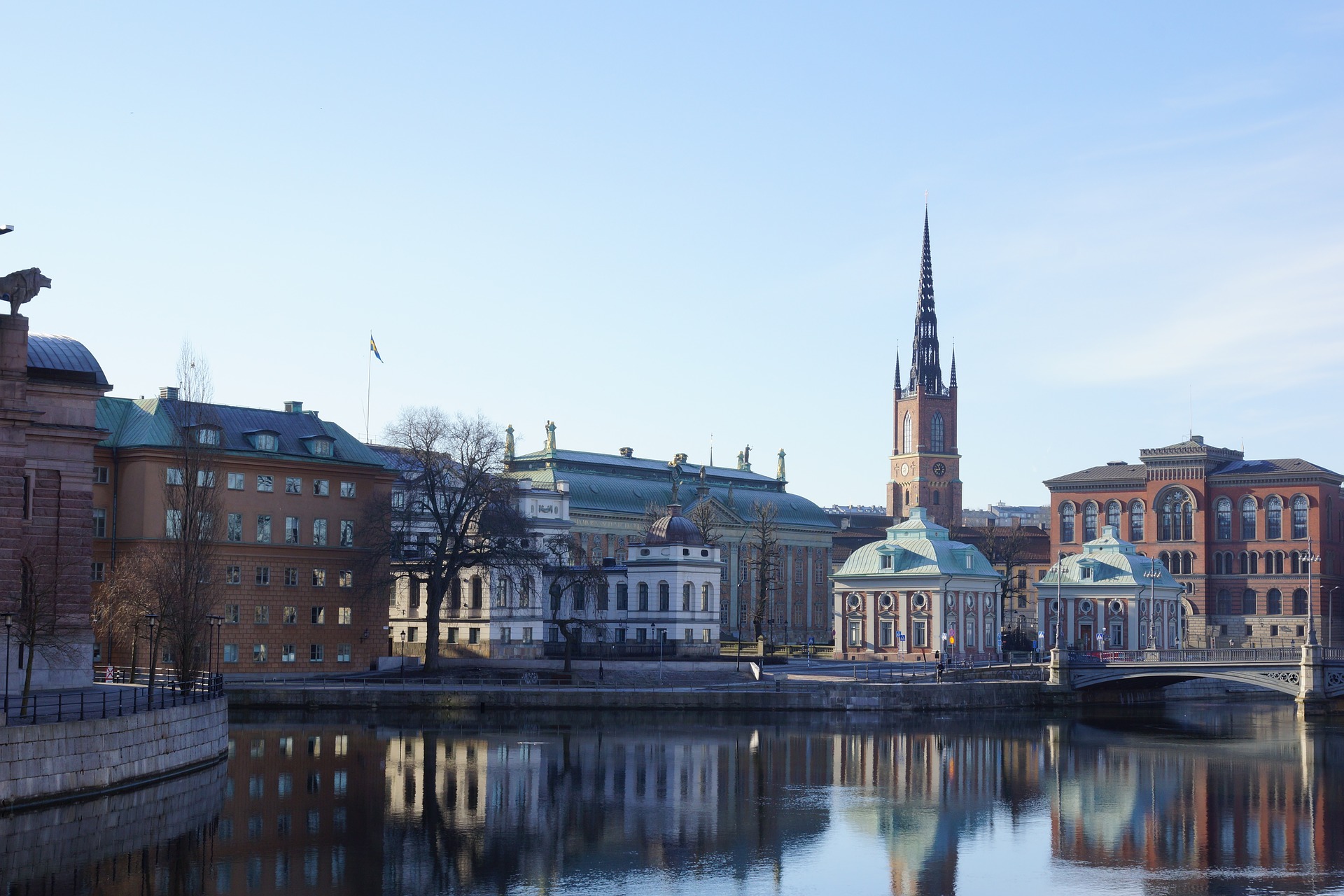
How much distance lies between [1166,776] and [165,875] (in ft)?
127

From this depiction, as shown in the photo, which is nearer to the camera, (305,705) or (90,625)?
(90,625)

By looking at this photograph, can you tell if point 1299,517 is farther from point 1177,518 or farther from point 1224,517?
point 1177,518

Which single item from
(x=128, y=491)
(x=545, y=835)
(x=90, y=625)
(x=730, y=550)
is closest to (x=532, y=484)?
(x=128, y=491)

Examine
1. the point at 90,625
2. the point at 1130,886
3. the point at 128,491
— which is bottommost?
the point at 1130,886

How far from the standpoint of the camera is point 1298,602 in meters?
150

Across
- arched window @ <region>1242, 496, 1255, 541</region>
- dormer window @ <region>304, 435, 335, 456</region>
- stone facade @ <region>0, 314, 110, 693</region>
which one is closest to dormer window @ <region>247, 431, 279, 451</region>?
dormer window @ <region>304, 435, 335, 456</region>

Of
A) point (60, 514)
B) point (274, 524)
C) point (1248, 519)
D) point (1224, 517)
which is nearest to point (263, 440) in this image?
point (274, 524)

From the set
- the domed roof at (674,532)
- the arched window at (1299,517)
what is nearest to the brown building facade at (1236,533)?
the arched window at (1299,517)

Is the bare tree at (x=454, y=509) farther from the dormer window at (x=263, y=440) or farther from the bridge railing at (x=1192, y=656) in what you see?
the bridge railing at (x=1192, y=656)

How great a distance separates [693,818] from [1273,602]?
116 metres

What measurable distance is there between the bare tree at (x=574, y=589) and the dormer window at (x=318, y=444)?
1407 cm

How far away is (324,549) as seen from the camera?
9375 cm

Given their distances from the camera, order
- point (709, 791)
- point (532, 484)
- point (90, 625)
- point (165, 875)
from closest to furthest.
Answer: point (165, 875) < point (709, 791) < point (90, 625) < point (532, 484)

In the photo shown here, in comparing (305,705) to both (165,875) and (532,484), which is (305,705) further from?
(165,875)
